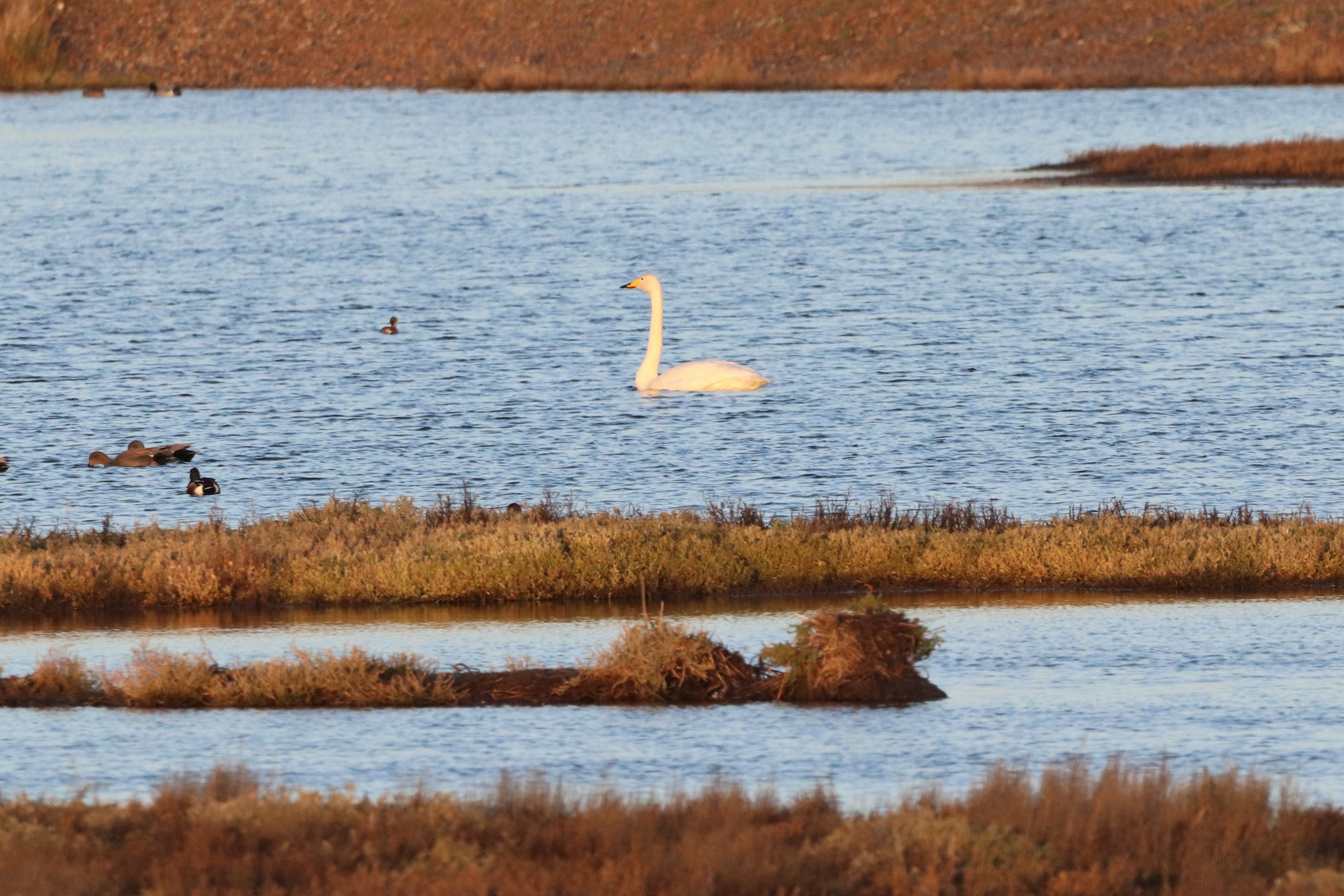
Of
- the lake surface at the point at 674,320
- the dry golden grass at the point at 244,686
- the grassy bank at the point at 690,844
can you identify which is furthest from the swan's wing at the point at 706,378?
the grassy bank at the point at 690,844

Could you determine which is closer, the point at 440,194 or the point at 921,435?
the point at 921,435

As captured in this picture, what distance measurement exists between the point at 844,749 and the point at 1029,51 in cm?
Result: 9286

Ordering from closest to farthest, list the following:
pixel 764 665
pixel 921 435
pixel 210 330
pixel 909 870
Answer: pixel 909 870
pixel 764 665
pixel 921 435
pixel 210 330

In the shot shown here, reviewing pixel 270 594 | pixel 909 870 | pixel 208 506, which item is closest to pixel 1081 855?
pixel 909 870

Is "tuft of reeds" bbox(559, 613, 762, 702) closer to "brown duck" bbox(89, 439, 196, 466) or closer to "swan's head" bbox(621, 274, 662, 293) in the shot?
"brown duck" bbox(89, 439, 196, 466)

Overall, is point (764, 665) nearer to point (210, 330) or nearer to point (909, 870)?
point (909, 870)

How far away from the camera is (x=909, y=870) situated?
372 inches

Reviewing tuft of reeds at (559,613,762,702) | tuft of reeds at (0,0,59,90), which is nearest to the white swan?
tuft of reeds at (559,613,762,702)

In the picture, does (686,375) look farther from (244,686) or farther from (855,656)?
(244,686)

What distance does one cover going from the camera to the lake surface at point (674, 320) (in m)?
24.1

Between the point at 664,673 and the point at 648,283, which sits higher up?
the point at 648,283

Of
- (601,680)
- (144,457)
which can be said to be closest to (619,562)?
(601,680)

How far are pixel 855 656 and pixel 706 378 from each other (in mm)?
15452

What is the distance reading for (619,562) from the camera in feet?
57.5
